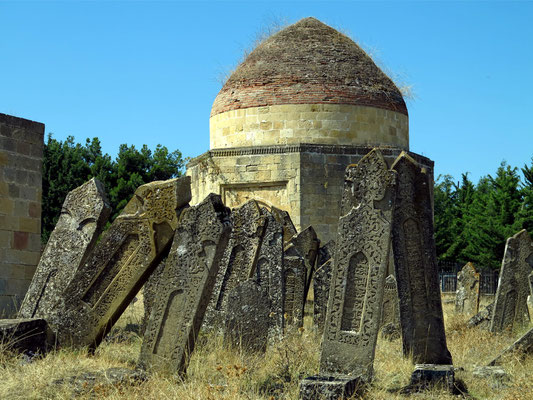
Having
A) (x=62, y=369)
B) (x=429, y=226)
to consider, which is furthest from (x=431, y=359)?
(x=62, y=369)

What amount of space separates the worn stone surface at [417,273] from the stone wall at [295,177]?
9695 mm

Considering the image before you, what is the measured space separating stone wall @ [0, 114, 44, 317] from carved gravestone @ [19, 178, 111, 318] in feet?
9.77

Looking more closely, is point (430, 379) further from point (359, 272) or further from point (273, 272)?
point (273, 272)

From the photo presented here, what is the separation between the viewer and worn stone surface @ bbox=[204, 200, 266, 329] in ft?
32.7

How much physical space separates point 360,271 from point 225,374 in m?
1.52

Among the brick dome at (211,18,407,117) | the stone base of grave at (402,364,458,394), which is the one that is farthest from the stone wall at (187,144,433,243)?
the stone base of grave at (402,364,458,394)

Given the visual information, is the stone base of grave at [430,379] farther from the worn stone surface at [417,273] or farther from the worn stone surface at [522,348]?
the worn stone surface at [522,348]

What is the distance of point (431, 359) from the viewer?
293 inches

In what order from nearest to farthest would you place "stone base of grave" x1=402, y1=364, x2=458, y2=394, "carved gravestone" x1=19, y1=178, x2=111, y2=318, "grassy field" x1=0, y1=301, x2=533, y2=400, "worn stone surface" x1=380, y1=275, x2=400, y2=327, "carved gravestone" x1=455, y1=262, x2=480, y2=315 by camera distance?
"grassy field" x1=0, y1=301, x2=533, y2=400 → "stone base of grave" x1=402, y1=364, x2=458, y2=394 → "carved gravestone" x1=19, y1=178, x2=111, y2=318 → "worn stone surface" x1=380, y1=275, x2=400, y2=327 → "carved gravestone" x1=455, y1=262, x2=480, y2=315

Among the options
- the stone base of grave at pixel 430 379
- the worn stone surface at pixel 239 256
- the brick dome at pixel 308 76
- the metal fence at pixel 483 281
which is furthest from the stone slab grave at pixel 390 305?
the metal fence at pixel 483 281

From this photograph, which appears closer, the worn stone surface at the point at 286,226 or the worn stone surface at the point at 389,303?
the worn stone surface at the point at 389,303

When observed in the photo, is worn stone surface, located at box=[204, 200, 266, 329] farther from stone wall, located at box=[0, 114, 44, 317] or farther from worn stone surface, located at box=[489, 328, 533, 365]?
worn stone surface, located at box=[489, 328, 533, 365]

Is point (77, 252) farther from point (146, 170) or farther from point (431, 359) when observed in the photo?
point (146, 170)

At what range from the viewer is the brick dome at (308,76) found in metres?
18.1
